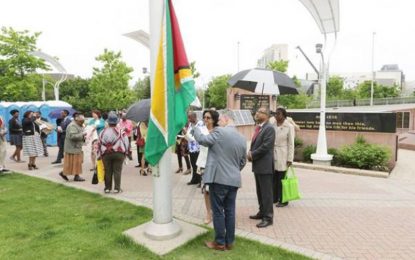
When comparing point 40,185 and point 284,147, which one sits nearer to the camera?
point 284,147

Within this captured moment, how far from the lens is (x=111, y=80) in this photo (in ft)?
115

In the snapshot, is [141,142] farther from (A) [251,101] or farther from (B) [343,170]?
(A) [251,101]

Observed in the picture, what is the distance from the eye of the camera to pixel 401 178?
343 inches

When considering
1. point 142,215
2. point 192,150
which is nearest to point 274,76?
point 192,150

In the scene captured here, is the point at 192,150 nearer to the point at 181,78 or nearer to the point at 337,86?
the point at 181,78

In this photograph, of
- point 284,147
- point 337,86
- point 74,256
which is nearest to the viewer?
point 74,256

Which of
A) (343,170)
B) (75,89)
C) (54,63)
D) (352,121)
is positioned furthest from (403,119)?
(75,89)

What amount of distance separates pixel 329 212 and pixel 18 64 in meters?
22.4

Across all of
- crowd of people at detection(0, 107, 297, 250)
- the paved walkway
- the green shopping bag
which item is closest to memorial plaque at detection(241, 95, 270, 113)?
the paved walkway

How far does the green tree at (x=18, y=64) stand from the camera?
21.4m

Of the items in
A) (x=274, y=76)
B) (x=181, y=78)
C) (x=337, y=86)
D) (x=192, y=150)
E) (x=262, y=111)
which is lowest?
(x=192, y=150)

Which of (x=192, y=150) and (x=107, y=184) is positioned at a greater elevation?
(x=192, y=150)

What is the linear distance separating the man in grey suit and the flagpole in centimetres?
57

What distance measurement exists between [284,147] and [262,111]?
1.18 m
